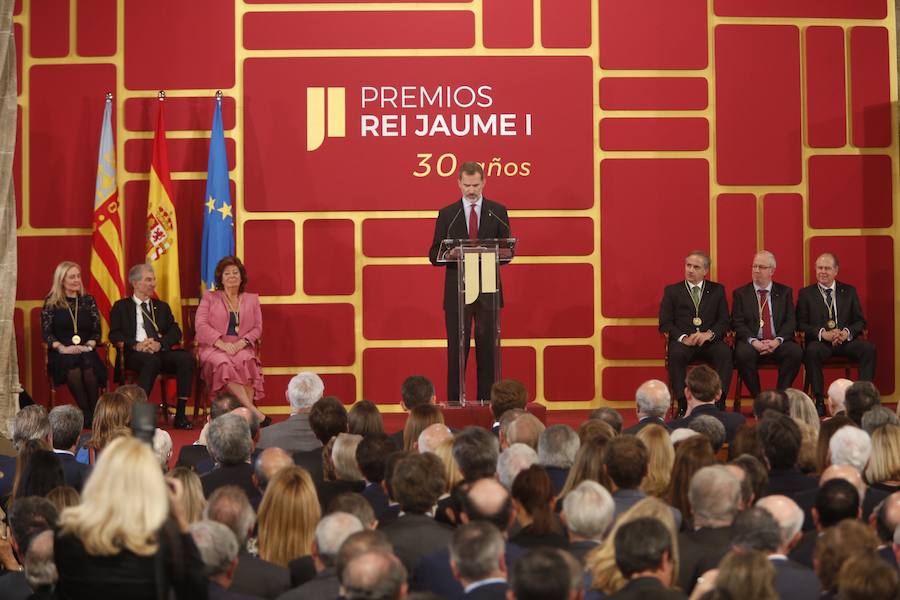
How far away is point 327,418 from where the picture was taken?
512 centimetres

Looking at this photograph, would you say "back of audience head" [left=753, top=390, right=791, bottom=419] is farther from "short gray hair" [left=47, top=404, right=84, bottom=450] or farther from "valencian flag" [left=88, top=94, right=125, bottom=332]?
"valencian flag" [left=88, top=94, right=125, bottom=332]

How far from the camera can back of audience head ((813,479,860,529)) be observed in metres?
3.40

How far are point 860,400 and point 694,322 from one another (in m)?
2.47

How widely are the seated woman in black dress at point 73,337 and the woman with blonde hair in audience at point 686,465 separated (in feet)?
14.9

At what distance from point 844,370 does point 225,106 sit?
4.54 meters

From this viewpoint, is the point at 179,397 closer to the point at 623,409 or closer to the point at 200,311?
the point at 200,311

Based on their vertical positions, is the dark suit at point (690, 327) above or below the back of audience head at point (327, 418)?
above

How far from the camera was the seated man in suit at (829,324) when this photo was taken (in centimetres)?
780

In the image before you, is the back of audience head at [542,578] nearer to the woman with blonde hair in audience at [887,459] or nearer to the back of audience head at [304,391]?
the woman with blonde hair in audience at [887,459]

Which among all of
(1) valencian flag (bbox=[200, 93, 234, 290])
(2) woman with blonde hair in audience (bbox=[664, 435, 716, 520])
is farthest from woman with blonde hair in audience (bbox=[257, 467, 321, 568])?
(1) valencian flag (bbox=[200, 93, 234, 290])

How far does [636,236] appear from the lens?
8469 millimetres

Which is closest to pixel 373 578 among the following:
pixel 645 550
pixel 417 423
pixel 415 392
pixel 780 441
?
pixel 645 550

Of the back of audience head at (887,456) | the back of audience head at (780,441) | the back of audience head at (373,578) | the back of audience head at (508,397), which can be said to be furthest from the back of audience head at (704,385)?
the back of audience head at (373,578)

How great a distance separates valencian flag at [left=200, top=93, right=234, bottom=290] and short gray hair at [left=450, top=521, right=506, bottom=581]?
5405mm
